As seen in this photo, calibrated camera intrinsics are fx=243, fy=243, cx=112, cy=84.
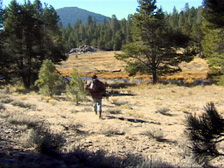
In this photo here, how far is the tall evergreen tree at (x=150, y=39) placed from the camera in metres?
23.7

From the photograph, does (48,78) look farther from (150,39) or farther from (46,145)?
(150,39)

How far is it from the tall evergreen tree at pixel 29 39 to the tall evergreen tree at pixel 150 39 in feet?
23.3

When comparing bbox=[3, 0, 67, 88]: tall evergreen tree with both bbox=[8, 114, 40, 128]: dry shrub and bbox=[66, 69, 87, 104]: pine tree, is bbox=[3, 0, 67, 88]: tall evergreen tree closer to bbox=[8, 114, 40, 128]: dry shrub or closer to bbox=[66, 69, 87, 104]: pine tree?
bbox=[66, 69, 87, 104]: pine tree

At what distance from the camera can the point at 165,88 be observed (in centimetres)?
2283

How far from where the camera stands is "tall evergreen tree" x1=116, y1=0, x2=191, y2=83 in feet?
77.8

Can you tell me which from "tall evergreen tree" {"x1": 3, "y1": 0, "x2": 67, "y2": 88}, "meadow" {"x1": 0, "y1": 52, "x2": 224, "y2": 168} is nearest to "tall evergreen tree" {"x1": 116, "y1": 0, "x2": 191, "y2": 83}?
"tall evergreen tree" {"x1": 3, "y1": 0, "x2": 67, "y2": 88}

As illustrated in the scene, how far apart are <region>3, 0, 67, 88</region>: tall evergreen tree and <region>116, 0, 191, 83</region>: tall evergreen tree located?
23.3ft

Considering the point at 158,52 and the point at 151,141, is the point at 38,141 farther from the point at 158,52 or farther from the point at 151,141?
the point at 158,52

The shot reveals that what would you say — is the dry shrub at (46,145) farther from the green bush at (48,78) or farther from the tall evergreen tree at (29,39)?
the tall evergreen tree at (29,39)

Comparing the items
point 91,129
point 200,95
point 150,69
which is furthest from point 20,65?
point 91,129

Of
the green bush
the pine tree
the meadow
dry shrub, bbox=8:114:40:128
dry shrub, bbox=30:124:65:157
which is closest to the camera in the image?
the meadow

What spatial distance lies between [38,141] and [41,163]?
78 centimetres

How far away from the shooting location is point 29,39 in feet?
75.5

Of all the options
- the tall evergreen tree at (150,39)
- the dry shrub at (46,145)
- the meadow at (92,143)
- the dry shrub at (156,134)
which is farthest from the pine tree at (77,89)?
the tall evergreen tree at (150,39)
